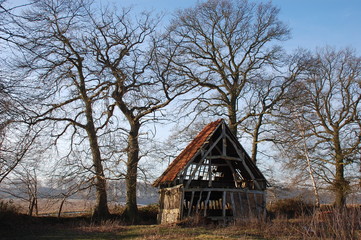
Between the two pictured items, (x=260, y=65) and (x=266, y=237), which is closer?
(x=266, y=237)

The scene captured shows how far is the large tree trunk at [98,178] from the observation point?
19.9 meters

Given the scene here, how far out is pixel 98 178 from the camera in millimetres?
20000

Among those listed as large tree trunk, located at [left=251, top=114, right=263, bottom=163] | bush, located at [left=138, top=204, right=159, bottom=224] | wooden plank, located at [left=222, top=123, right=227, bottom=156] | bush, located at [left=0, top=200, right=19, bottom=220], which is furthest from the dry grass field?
large tree trunk, located at [left=251, top=114, right=263, bottom=163]

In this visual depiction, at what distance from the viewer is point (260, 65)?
25.5 meters

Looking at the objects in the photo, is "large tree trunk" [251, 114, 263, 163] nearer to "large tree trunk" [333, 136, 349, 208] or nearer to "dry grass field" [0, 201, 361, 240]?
"large tree trunk" [333, 136, 349, 208]

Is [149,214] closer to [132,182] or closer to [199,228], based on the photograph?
[132,182]

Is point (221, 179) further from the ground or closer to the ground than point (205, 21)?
closer to the ground

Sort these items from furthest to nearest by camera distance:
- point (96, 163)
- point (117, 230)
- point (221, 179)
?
point (221, 179) < point (96, 163) < point (117, 230)

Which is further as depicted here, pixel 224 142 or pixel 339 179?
pixel 339 179

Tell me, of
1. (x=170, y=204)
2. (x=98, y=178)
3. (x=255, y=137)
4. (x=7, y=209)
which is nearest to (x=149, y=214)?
(x=170, y=204)

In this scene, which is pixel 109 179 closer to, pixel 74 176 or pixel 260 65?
pixel 74 176

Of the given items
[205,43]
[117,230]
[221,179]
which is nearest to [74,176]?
[117,230]

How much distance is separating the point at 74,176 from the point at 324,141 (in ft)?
59.1

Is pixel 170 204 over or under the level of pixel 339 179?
under
